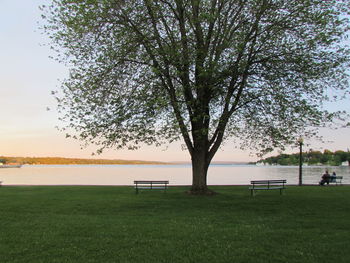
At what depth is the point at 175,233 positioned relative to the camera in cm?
945

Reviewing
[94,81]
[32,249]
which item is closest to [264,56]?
[94,81]

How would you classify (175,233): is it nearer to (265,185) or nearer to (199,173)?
(199,173)

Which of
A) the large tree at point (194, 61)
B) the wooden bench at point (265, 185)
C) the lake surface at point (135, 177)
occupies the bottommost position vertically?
the lake surface at point (135, 177)

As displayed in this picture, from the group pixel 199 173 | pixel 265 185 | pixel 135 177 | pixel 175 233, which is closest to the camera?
pixel 175 233

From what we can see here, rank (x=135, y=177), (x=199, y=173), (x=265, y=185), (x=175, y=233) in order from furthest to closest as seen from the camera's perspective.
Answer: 1. (x=135, y=177)
2. (x=265, y=185)
3. (x=199, y=173)
4. (x=175, y=233)

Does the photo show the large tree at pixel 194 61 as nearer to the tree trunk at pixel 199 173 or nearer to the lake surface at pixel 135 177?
the tree trunk at pixel 199 173

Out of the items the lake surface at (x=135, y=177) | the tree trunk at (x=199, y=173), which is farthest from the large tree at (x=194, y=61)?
the lake surface at (x=135, y=177)

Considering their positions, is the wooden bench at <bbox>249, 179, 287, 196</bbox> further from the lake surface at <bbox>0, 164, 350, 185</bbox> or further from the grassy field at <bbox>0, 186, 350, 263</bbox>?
the lake surface at <bbox>0, 164, 350, 185</bbox>

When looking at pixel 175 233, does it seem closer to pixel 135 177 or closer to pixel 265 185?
pixel 265 185

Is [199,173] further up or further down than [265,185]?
further up

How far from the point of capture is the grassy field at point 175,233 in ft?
24.4

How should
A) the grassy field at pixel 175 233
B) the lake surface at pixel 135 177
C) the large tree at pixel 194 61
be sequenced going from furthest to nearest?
the lake surface at pixel 135 177, the large tree at pixel 194 61, the grassy field at pixel 175 233

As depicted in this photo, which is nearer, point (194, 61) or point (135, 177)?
point (194, 61)

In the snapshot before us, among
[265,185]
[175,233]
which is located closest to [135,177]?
[265,185]
